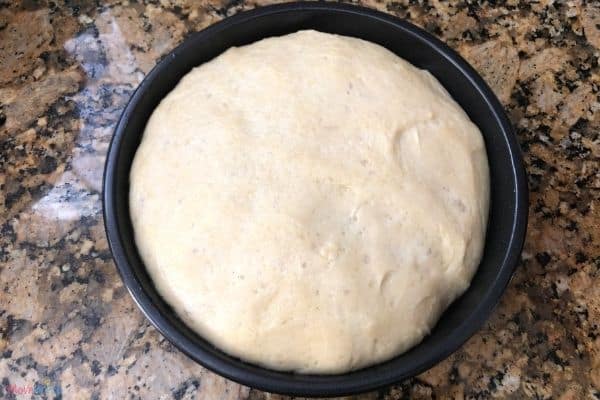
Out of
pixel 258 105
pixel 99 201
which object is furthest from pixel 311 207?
pixel 99 201

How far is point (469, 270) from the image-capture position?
0.87 meters

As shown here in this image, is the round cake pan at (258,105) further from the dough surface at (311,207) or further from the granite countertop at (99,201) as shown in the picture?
the granite countertop at (99,201)

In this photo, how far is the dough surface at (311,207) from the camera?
0.79 m

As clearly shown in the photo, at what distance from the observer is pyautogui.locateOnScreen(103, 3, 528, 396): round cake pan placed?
781 millimetres

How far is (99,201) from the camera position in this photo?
1100mm

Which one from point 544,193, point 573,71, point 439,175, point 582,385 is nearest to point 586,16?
point 573,71

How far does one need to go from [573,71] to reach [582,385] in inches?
24.8

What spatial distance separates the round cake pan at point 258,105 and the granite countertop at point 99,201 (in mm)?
174

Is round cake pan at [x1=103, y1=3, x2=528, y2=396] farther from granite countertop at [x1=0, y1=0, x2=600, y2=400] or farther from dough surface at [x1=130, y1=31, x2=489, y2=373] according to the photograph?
granite countertop at [x1=0, y1=0, x2=600, y2=400]

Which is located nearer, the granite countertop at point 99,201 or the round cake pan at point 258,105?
the round cake pan at point 258,105

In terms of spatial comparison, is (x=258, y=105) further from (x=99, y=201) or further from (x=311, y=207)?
(x=99, y=201)

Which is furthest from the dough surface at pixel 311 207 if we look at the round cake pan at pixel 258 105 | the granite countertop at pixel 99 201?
the granite countertop at pixel 99 201

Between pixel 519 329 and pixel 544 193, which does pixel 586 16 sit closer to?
pixel 544 193

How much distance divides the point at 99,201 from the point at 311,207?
0.48m
